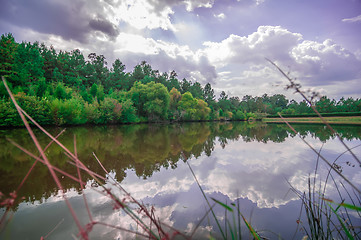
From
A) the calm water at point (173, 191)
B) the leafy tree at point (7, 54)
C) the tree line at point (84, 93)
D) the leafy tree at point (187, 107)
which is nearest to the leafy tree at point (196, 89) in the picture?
the tree line at point (84, 93)

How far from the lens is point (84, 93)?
23.9m

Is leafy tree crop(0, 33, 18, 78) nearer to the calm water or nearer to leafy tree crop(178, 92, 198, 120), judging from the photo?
the calm water

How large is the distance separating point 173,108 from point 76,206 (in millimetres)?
37753

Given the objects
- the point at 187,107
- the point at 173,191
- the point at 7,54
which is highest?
the point at 7,54

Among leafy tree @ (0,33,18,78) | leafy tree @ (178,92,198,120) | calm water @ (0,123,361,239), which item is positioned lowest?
calm water @ (0,123,361,239)

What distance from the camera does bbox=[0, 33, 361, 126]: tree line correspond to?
54.6ft

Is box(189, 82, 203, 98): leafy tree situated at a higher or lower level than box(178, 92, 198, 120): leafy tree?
higher

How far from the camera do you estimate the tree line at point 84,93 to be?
1664cm

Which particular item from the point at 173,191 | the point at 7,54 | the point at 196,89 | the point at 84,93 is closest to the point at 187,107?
the point at 196,89

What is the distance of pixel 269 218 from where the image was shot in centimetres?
259

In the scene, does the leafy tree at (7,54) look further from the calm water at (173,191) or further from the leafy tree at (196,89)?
the leafy tree at (196,89)

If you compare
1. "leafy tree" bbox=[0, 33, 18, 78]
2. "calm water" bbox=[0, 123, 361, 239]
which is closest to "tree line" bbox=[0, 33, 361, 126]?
"leafy tree" bbox=[0, 33, 18, 78]

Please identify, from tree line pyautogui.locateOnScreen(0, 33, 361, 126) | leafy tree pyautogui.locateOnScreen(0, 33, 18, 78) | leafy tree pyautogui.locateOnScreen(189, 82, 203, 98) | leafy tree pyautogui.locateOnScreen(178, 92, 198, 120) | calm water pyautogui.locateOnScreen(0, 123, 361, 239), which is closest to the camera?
calm water pyautogui.locateOnScreen(0, 123, 361, 239)

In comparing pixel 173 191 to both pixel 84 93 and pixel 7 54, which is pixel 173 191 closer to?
pixel 84 93
